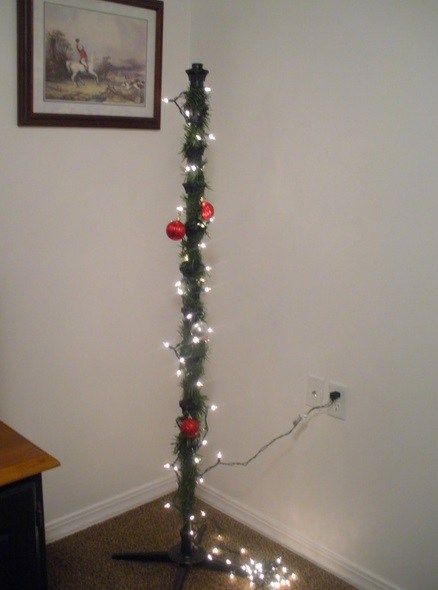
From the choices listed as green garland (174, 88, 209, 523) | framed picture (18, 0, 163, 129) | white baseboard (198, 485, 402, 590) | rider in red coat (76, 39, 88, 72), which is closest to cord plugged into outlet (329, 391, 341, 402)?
green garland (174, 88, 209, 523)

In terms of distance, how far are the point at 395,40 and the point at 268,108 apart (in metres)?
0.53

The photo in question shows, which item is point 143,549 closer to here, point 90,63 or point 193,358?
point 193,358

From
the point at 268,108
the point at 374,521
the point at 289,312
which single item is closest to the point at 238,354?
the point at 289,312

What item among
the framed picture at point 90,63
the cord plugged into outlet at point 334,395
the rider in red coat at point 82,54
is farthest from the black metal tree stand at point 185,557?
the rider in red coat at point 82,54

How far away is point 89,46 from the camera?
7.15ft

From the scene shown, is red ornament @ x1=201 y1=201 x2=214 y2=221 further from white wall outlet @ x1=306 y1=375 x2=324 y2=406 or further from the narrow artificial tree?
white wall outlet @ x1=306 y1=375 x2=324 y2=406

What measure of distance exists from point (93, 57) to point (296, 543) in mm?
1943

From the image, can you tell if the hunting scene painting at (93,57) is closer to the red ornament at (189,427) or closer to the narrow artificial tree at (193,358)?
the narrow artificial tree at (193,358)

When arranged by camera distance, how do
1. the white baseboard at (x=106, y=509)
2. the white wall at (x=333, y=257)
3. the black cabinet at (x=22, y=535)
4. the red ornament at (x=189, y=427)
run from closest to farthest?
the black cabinet at (x=22, y=535) → the white wall at (x=333, y=257) → the red ornament at (x=189, y=427) → the white baseboard at (x=106, y=509)

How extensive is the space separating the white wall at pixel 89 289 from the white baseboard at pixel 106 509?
0.03 metres

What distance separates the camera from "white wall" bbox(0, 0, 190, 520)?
7.05 ft

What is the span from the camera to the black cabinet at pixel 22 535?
1.58 m

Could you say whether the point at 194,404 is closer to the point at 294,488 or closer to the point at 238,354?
the point at 238,354

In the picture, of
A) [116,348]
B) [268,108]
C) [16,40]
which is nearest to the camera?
[16,40]
